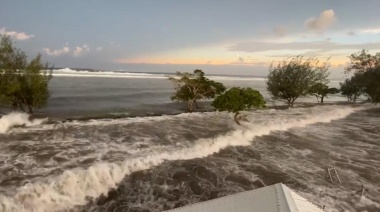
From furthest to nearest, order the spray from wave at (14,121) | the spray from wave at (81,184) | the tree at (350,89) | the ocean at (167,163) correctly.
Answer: the tree at (350,89) < the spray from wave at (14,121) < the ocean at (167,163) < the spray from wave at (81,184)

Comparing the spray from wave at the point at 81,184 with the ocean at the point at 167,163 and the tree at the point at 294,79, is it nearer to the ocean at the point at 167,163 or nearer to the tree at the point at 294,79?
the ocean at the point at 167,163

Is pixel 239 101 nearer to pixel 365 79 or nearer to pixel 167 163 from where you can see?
pixel 167 163

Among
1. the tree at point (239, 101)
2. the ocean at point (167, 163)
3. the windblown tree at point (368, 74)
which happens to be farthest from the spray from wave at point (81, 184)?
the windblown tree at point (368, 74)

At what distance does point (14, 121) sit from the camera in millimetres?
32562

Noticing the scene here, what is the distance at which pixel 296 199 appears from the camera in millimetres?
8109

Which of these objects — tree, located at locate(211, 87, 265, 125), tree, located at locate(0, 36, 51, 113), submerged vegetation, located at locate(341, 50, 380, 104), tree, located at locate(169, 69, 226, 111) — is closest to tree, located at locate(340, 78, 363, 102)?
submerged vegetation, located at locate(341, 50, 380, 104)

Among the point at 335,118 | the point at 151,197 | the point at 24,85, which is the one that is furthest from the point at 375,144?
the point at 24,85

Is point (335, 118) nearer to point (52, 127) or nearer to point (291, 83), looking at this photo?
point (291, 83)

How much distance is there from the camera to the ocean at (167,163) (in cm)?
1591

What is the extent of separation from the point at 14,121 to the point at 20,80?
673 cm

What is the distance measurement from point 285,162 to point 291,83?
1483 inches

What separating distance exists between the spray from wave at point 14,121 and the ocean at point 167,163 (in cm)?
12

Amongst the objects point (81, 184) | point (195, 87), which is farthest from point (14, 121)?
point (195, 87)

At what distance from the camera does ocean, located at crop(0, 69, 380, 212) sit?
15914mm
